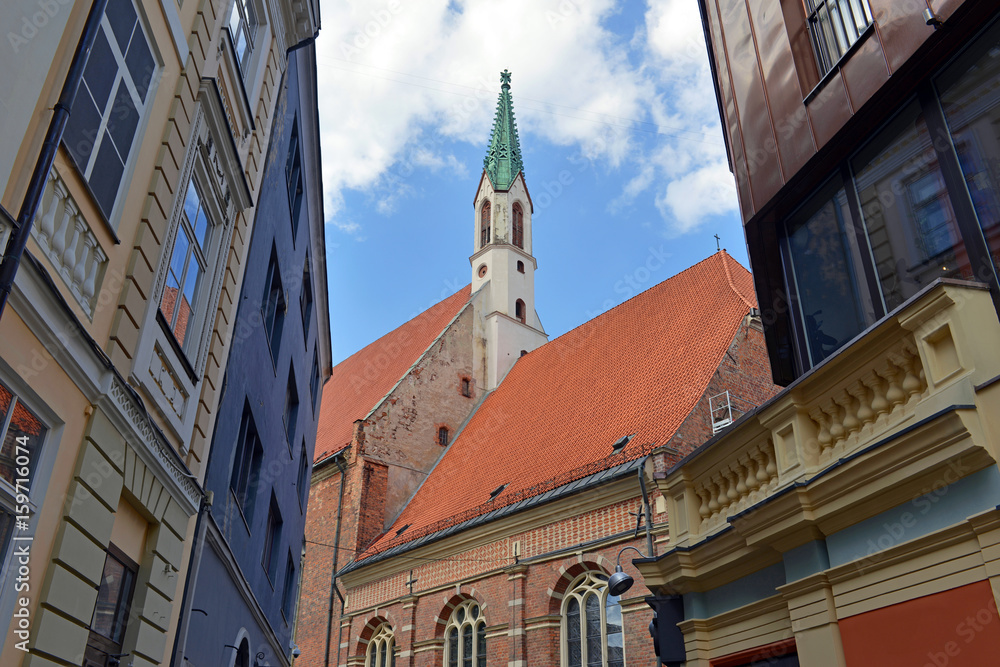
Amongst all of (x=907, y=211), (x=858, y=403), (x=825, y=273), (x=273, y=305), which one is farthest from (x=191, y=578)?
(x=907, y=211)

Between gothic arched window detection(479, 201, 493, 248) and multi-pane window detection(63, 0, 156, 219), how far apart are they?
25.5 metres

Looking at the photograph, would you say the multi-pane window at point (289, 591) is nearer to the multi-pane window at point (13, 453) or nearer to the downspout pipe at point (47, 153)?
the multi-pane window at point (13, 453)

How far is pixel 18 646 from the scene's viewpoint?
4.25m

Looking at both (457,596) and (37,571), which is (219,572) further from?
(457,596)

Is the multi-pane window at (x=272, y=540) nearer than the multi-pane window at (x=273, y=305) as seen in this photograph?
No

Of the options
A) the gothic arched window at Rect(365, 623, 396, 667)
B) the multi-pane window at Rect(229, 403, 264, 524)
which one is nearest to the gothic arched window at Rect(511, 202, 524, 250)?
the gothic arched window at Rect(365, 623, 396, 667)

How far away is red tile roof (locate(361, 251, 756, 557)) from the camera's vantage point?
57.8ft

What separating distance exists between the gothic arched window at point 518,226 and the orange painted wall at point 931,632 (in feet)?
88.8

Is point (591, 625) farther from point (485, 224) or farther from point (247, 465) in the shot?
point (485, 224)

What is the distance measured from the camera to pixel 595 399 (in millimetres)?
20344

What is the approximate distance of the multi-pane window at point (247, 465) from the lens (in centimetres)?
1012

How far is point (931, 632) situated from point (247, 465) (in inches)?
346

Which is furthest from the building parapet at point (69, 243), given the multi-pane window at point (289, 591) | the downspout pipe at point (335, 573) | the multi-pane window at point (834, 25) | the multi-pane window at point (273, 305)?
the downspout pipe at point (335, 573)

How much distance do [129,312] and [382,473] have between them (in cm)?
1917
